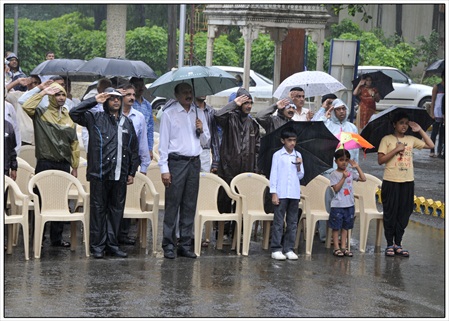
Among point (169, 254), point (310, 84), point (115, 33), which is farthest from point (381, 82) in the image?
point (115, 33)

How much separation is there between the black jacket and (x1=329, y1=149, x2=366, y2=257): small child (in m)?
2.50

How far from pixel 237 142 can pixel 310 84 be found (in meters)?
2.06

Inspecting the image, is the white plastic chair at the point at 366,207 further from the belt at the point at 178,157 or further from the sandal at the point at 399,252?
the belt at the point at 178,157

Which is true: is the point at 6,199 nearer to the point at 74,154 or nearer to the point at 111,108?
the point at 74,154

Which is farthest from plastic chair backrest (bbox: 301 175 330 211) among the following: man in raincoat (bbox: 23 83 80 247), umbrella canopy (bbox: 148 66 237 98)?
man in raincoat (bbox: 23 83 80 247)

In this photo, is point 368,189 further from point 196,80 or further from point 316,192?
point 196,80

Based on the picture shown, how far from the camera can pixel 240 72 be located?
31453mm

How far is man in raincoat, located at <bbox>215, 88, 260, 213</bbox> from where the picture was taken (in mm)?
12453

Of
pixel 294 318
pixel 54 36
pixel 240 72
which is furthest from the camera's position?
pixel 54 36

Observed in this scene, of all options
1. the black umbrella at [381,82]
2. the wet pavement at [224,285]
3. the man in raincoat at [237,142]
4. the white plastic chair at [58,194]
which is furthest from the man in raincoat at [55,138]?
the black umbrella at [381,82]

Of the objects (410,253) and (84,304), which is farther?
(410,253)

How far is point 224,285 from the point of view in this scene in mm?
10406

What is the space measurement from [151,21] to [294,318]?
132ft

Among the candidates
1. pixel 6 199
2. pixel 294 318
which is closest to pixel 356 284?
pixel 294 318
